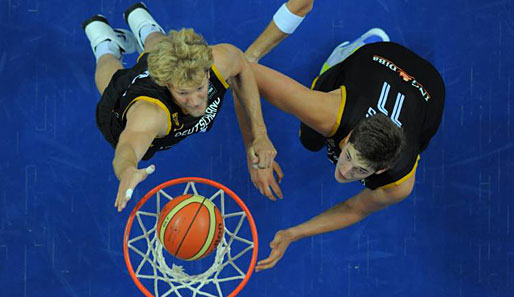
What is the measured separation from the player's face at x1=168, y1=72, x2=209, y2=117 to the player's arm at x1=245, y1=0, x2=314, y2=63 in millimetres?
1169

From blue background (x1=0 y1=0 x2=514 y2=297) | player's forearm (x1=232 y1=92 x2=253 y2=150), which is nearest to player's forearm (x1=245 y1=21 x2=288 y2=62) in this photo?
blue background (x1=0 y1=0 x2=514 y2=297)

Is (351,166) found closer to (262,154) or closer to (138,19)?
(262,154)

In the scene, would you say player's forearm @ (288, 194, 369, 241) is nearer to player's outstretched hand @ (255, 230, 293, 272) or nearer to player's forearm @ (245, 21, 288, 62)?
player's outstretched hand @ (255, 230, 293, 272)

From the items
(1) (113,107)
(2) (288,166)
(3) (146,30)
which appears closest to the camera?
(1) (113,107)

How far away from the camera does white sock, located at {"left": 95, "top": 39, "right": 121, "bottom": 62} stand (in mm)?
3394

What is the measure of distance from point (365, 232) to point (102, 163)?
1.96 m

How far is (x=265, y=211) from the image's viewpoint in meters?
3.85

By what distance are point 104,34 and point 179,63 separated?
1.39 metres

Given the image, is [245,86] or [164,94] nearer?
[164,94]

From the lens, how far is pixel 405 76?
9.53 ft

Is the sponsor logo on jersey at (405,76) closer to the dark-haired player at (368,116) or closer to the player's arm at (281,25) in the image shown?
the dark-haired player at (368,116)

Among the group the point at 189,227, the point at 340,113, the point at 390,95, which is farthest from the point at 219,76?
the point at 390,95

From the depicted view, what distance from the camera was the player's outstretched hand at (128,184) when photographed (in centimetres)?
196

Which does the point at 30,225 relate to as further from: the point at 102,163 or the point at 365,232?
the point at 365,232
